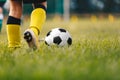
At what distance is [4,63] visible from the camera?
3654 millimetres

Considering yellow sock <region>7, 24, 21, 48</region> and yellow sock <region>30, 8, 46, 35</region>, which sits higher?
yellow sock <region>30, 8, 46, 35</region>

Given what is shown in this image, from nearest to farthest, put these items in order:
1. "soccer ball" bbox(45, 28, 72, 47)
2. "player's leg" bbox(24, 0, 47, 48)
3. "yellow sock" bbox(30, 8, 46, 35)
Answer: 1. "player's leg" bbox(24, 0, 47, 48)
2. "yellow sock" bbox(30, 8, 46, 35)
3. "soccer ball" bbox(45, 28, 72, 47)

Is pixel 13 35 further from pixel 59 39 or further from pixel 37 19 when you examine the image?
pixel 59 39

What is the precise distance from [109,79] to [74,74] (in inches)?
9.2

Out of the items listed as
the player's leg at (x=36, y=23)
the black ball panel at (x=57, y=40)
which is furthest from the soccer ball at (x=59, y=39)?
the player's leg at (x=36, y=23)

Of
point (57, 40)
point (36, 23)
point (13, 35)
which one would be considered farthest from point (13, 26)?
point (57, 40)

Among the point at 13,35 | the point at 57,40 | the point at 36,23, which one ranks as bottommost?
the point at 57,40

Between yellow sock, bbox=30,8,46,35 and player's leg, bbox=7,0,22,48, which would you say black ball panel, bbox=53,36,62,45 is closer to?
yellow sock, bbox=30,8,46,35

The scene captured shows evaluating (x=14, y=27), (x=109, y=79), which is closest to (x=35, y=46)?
(x=14, y=27)

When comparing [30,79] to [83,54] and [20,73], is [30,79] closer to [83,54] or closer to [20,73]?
[20,73]

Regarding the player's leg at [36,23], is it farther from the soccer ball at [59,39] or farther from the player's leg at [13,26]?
the soccer ball at [59,39]

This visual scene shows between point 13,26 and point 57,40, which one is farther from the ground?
point 13,26

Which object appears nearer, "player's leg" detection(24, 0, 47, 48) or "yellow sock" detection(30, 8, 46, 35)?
"player's leg" detection(24, 0, 47, 48)

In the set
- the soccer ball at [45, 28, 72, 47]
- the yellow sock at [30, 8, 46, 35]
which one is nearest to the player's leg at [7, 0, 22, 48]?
the yellow sock at [30, 8, 46, 35]
